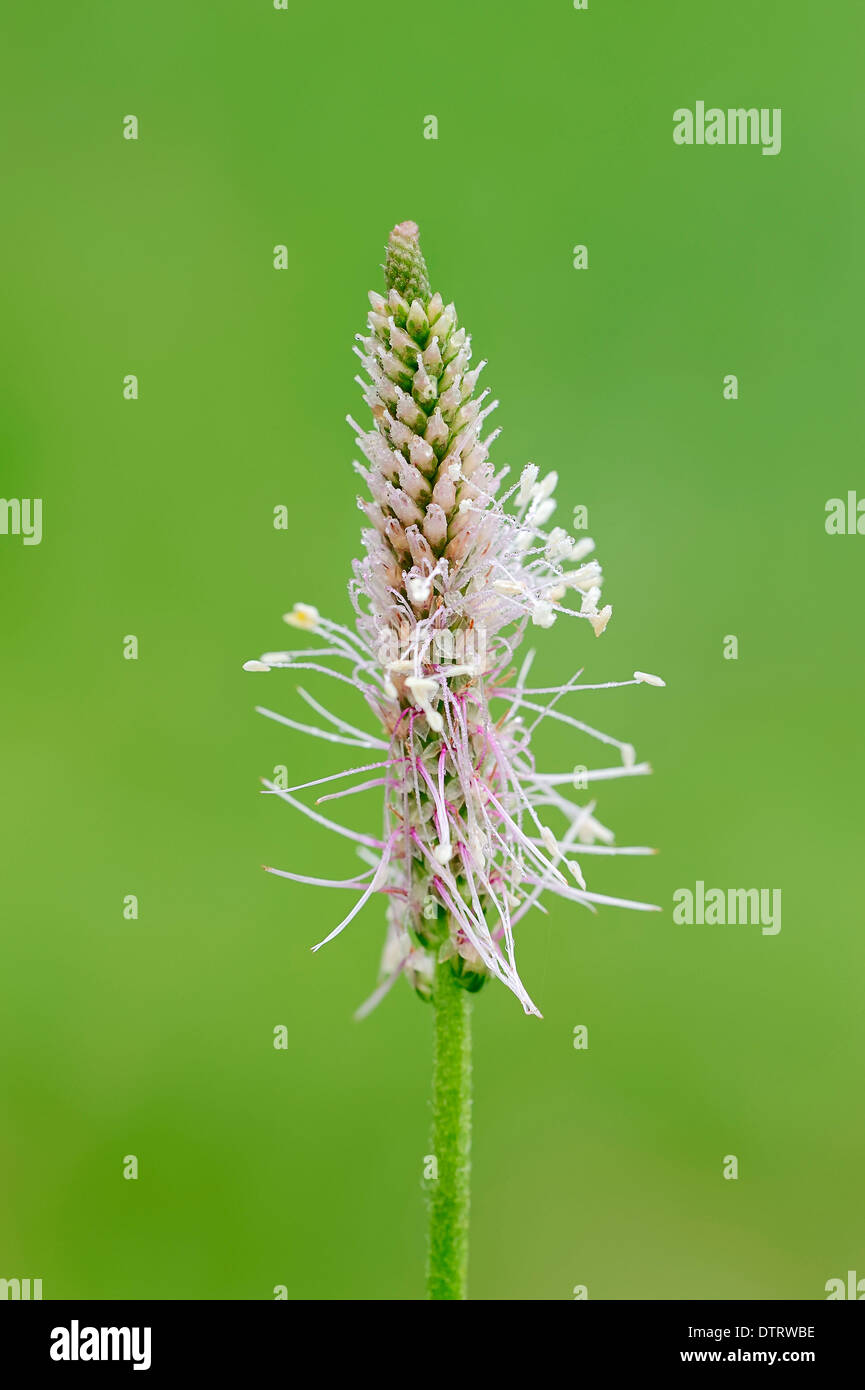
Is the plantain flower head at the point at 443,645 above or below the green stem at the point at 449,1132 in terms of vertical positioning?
above

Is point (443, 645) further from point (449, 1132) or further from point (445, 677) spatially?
point (449, 1132)

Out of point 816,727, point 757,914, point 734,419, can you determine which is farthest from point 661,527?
point 757,914

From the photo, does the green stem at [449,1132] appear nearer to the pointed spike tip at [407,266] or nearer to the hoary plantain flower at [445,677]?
the hoary plantain flower at [445,677]

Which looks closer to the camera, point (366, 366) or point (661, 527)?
point (366, 366)

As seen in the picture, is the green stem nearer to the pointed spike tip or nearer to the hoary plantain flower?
the hoary plantain flower

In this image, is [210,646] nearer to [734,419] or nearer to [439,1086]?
[734,419]

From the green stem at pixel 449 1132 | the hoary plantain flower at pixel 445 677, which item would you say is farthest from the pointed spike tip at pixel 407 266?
the green stem at pixel 449 1132

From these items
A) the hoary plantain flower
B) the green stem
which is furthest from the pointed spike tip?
the green stem
